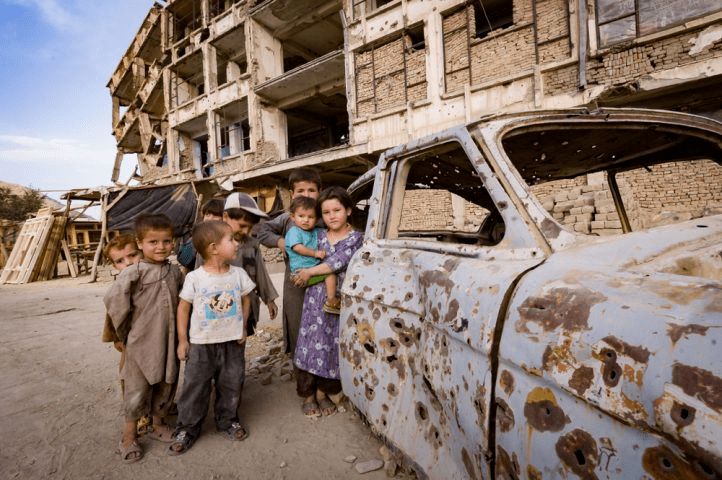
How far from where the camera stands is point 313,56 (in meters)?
15.7

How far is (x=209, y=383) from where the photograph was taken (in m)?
2.08

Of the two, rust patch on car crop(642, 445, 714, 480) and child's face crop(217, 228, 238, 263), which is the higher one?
child's face crop(217, 228, 238, 263)


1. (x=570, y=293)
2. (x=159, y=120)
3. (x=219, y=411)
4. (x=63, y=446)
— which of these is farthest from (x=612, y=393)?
(x=159, y=120)

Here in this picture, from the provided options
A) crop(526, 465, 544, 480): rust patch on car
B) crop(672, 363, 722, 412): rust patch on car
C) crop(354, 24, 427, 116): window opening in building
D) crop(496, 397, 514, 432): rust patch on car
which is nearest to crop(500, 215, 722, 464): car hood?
crop(672, 363, 722, 412): rust patch on car

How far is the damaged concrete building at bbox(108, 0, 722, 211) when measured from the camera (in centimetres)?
706

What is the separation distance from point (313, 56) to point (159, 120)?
1063 cm

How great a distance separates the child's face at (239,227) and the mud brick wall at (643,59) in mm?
8443

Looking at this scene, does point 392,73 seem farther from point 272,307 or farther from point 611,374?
point 611,374

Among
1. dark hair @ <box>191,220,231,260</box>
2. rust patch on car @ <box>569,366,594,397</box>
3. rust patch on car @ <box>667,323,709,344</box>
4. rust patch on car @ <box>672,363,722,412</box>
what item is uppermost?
dark hair @ <box>191,220,231,260</box>

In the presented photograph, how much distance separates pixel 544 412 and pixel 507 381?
0.12 m

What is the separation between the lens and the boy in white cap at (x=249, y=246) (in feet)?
8.45

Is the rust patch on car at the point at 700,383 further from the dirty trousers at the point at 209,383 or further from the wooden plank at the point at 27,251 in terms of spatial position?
the wooden plank at the point at 27,251

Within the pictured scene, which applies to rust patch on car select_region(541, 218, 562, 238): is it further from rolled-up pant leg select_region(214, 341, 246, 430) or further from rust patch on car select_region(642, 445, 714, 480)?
rolled-up pant leg select_region(214, 341, 246, 430)

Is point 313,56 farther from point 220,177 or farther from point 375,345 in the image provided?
point 375,345
